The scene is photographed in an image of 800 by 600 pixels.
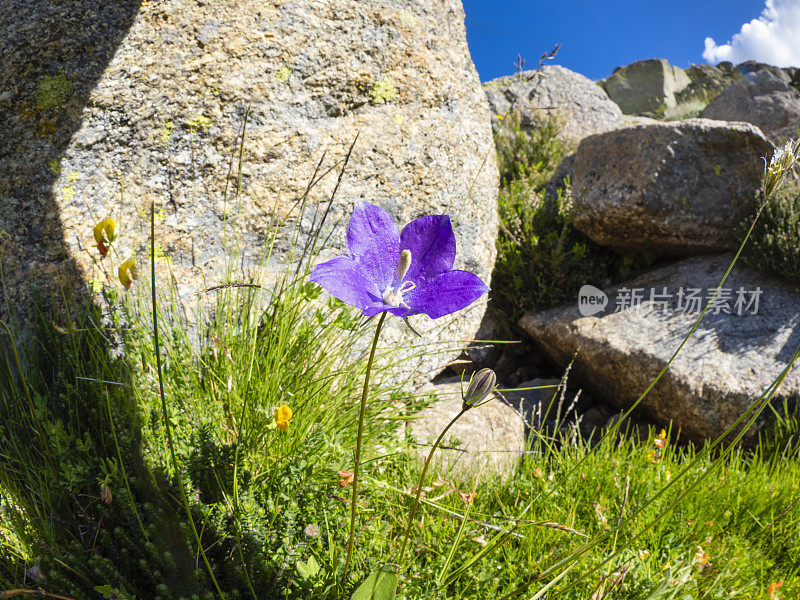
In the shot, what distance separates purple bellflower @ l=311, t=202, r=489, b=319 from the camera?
1.12 meters

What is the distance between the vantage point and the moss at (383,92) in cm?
331

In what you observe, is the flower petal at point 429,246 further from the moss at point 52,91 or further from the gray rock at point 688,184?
the gray rock at point 688,184

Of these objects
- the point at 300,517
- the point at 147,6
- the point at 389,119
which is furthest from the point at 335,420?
the point at 147,6

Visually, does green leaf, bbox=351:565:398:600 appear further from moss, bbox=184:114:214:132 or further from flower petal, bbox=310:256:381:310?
moss, bbox=184:114:214:132

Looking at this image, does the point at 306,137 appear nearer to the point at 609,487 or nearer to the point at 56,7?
the point at 56,7

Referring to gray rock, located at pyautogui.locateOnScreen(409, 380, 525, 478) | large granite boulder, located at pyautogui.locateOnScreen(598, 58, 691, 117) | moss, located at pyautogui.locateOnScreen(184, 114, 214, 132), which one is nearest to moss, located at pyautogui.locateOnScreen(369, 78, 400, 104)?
moss, located at pyautogui.locateOnScreen(184, 114, 214, 132)

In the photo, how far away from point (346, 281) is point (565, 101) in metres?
9.41

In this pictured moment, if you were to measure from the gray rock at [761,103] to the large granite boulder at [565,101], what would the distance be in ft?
8.41

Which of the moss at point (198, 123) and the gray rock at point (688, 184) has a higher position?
the gray rock at point (688, 184)

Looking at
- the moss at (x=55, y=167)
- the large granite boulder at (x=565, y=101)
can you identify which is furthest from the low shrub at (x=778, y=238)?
the moss at (x=55, y=167)

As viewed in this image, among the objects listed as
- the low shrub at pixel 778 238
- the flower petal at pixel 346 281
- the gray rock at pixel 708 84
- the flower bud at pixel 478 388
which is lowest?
the flower bud at pixel 478 388

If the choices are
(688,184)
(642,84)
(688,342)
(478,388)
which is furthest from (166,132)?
(642,84)

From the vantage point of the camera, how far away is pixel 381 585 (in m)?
1.28

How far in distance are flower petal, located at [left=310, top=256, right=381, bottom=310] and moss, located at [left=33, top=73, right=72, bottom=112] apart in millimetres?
2533
